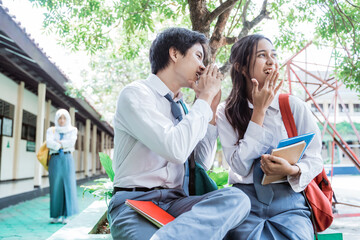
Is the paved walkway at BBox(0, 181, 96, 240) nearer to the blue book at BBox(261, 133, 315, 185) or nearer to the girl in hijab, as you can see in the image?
the girl in hijab

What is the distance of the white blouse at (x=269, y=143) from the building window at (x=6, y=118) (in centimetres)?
955

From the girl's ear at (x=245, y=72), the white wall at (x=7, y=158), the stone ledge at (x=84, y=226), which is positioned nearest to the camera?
the girl's ear at (x=245, y=72)

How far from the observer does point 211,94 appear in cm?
171

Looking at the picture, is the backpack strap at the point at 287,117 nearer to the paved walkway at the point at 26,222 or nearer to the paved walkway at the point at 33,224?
the paved walkway at the point at 33,224

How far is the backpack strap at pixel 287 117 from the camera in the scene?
1.84 metres

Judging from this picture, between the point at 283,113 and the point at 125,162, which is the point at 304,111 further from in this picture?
the point at 125,162

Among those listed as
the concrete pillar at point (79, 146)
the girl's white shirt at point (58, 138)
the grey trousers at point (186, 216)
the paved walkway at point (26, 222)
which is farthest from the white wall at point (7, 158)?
the grey trousers at point (186, 216)

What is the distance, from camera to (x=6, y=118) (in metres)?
10.5

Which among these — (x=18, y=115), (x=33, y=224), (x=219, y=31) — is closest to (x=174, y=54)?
(x=219, y=31)

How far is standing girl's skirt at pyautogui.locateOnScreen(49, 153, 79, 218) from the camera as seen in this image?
5.38 meters

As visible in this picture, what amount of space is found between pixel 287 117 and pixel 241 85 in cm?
39

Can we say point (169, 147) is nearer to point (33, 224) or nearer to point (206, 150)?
point (206, 150)

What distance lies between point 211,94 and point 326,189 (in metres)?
0.84

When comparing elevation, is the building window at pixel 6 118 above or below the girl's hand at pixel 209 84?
above
